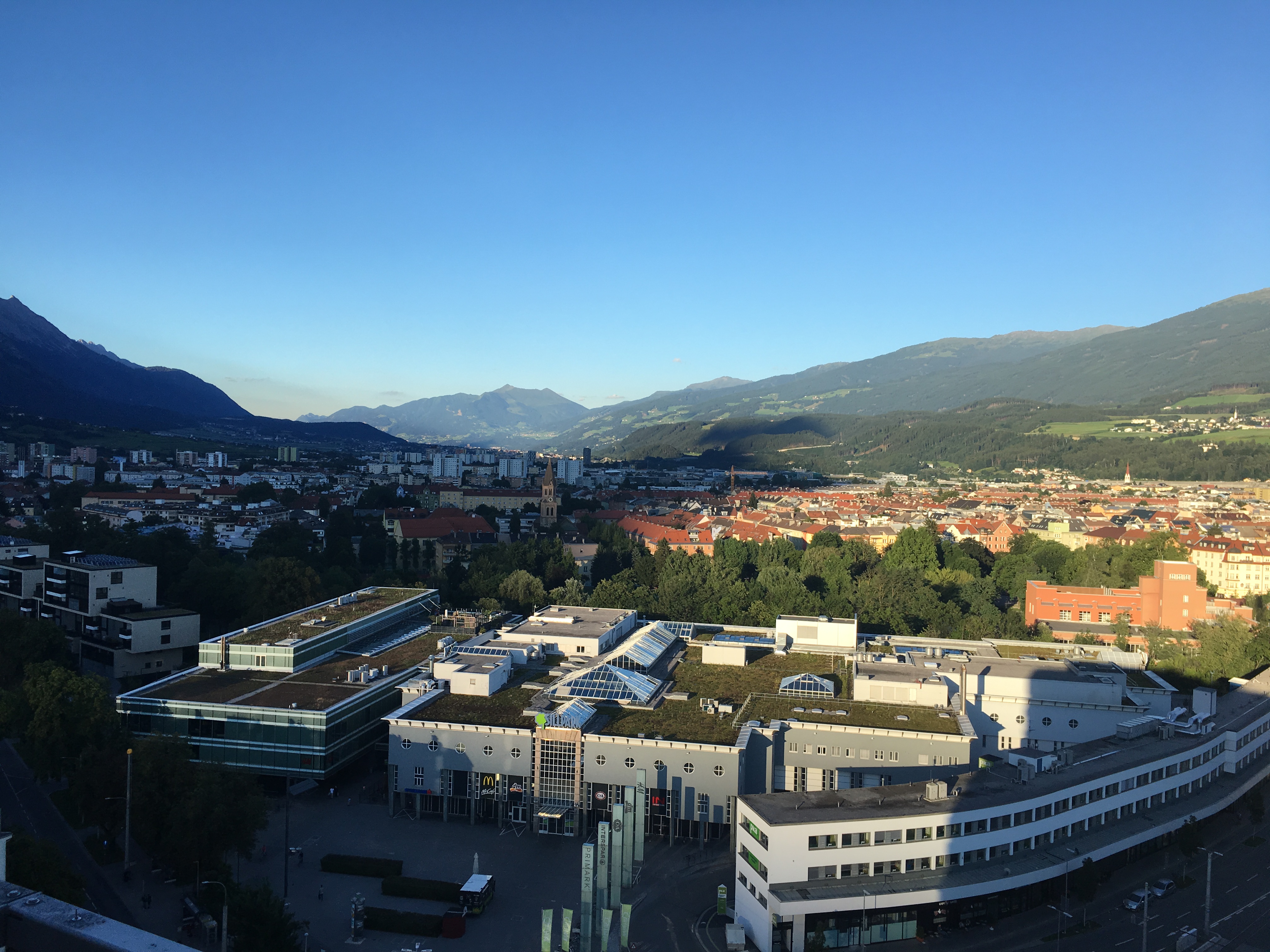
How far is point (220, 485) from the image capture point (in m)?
98.2

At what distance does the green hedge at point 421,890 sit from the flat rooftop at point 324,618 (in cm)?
1256

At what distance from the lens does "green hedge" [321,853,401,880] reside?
2016 centimetres

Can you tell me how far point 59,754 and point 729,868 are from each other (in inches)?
680

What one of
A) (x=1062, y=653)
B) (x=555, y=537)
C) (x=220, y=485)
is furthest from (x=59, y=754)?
(x=220, y=485)

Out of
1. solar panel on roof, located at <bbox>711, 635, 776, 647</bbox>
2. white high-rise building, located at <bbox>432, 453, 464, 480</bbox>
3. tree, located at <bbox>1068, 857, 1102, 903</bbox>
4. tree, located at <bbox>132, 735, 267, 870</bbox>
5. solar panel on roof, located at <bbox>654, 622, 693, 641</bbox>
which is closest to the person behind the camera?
tree, located at <bbox>132, 735, 267, 870</bbox>

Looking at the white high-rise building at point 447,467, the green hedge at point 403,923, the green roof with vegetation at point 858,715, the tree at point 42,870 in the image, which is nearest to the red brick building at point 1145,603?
the green roof with vegetation at point 858,715

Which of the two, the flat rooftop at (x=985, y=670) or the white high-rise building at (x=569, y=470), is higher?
the white high-rise building at (x=569, y=470)

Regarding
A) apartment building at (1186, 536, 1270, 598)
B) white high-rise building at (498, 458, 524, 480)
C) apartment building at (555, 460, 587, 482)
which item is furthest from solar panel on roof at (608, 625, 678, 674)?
white high-rise building at (498, 458, 524, 480)

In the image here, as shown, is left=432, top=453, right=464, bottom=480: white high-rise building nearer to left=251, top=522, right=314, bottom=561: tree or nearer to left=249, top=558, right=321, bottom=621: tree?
left=251, top=522, right=314, bottom=561: tree

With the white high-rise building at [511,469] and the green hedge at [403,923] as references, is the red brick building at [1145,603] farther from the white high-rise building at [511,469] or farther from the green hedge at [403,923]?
the white high-rise building at [511,469]

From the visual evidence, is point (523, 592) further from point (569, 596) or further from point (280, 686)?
point (280, 686)

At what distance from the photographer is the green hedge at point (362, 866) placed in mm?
20156

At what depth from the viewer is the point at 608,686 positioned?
2597 centimetres

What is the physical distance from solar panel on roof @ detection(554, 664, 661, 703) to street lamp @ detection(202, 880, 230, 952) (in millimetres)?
10473
